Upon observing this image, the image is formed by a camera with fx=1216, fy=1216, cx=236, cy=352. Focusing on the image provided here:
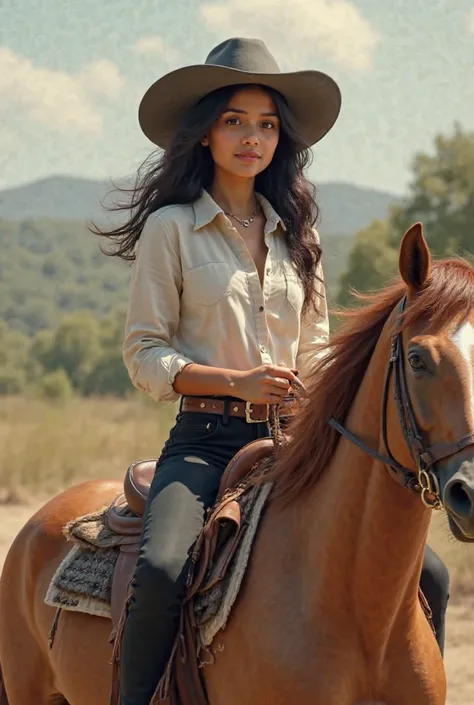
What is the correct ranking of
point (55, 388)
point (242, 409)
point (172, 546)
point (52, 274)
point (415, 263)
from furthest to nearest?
1. point (52, 274)
2. point (55, 388)
3. point (242, 409)
4. point (172, 546)
5. point (415, 263)

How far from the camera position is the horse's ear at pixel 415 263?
3848 mm

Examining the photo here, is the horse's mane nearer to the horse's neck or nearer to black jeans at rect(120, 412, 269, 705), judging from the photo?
the horse's neck

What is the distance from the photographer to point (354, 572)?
4.05 meters

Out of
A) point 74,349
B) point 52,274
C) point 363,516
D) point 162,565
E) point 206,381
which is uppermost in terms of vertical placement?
point 52,274

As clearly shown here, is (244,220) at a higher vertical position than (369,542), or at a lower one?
higher

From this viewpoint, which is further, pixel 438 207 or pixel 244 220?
pixel 438 207

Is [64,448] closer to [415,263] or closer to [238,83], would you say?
[238,83]

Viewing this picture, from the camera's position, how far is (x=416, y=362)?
367 centimetres

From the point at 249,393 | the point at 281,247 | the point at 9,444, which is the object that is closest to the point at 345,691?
the point at 249,393

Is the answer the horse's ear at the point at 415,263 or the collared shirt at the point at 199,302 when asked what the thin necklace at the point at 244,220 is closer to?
the collared shirt at the point at 199,302

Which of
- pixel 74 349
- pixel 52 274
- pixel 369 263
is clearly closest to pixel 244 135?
pixel 369 263

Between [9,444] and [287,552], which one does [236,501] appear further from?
[9,444]

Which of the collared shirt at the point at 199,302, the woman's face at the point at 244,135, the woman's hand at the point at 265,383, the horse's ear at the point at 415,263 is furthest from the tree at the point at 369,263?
the horse's ear at the point at 415,263

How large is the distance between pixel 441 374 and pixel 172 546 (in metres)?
1.27
